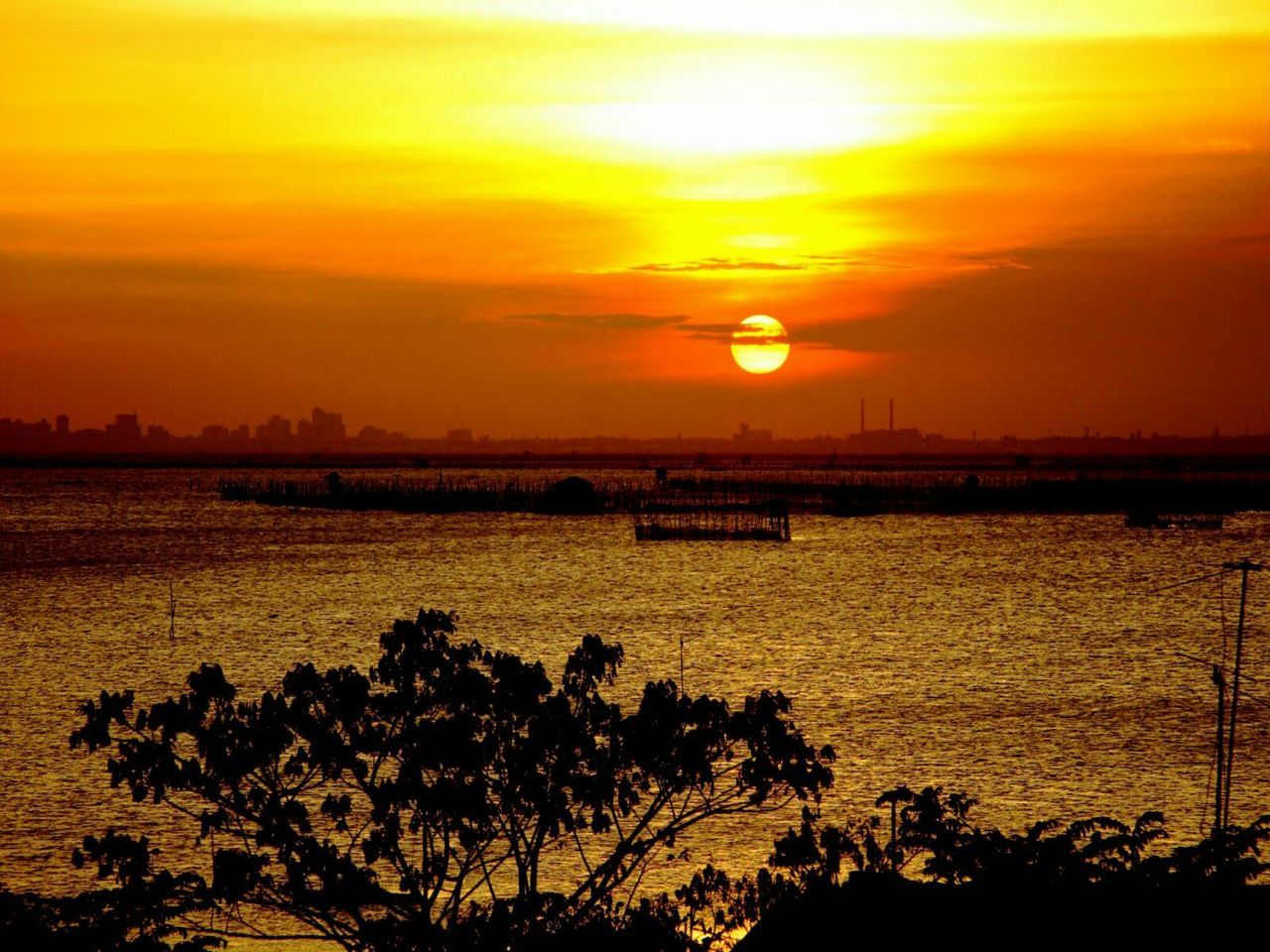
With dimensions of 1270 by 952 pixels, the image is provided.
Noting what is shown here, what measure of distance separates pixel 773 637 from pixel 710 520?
66.5 m

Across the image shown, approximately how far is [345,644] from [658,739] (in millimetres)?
38130

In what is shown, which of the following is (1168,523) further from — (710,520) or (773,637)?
(773,637)

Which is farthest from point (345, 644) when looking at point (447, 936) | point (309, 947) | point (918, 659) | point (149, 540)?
point (149, 540)

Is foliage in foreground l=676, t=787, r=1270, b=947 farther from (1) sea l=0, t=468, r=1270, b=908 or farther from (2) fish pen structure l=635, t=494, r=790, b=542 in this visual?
(2) fish pen structure l=635, t=494, r=790, b=542

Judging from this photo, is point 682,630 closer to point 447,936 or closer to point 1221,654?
point 1221,654

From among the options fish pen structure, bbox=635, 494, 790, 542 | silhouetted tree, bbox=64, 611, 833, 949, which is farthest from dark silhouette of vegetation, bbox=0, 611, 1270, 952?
fish pen structure, bbox=635, 494, 790, 542

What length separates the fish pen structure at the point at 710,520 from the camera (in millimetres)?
105562

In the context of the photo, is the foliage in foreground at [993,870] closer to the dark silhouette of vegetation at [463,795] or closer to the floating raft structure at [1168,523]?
the dark silhouette of vegetation at [463,795]

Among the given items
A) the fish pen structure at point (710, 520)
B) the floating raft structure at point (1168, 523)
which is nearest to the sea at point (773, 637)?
the fish pen structure at point (710, 520)

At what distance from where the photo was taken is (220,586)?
73.0m

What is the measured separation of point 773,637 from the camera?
53.7 metres

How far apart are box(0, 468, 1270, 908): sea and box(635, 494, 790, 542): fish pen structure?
8.90 feet

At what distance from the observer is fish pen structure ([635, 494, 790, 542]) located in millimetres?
105562

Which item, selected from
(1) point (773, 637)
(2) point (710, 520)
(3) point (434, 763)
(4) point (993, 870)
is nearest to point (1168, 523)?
(2) point (710, 520)
